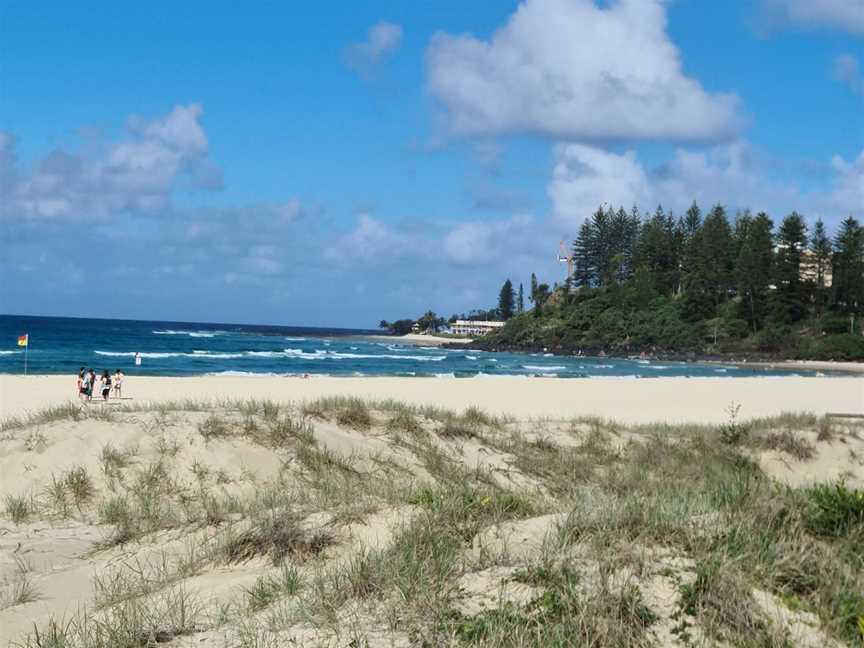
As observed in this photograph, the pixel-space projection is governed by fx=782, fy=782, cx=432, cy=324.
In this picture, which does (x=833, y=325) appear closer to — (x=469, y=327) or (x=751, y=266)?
(x=751, y=266)

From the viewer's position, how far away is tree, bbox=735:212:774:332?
92312mm

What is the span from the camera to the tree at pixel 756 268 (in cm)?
9231

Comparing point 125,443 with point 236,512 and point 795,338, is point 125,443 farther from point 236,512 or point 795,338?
point 795,338

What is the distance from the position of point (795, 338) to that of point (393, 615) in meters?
90.7

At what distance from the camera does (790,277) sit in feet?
301

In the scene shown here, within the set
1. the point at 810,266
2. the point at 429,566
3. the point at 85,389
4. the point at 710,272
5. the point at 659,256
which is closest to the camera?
the point at 429,566

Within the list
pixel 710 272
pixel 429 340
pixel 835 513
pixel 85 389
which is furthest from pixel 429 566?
pixel 429 340

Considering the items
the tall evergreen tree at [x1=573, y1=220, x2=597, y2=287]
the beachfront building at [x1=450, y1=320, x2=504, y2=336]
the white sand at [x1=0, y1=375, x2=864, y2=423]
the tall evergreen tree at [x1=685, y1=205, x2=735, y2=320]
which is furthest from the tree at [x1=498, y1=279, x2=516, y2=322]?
the white sand at [x1=0, y1=375, x2=864, y2=423]

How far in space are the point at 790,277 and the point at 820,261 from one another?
638 centimetres

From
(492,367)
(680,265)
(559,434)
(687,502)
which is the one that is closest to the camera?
(687,502)

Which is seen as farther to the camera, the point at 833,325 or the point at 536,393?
the point at 833,325

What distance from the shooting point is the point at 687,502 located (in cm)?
601

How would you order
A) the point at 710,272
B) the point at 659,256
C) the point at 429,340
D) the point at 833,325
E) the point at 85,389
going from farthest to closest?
the point at 429,340
the point at 659,256
the point at 710,272
the point at 833,325
the point at 85,389

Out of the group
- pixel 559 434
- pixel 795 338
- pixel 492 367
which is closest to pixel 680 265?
pixel 795 338
